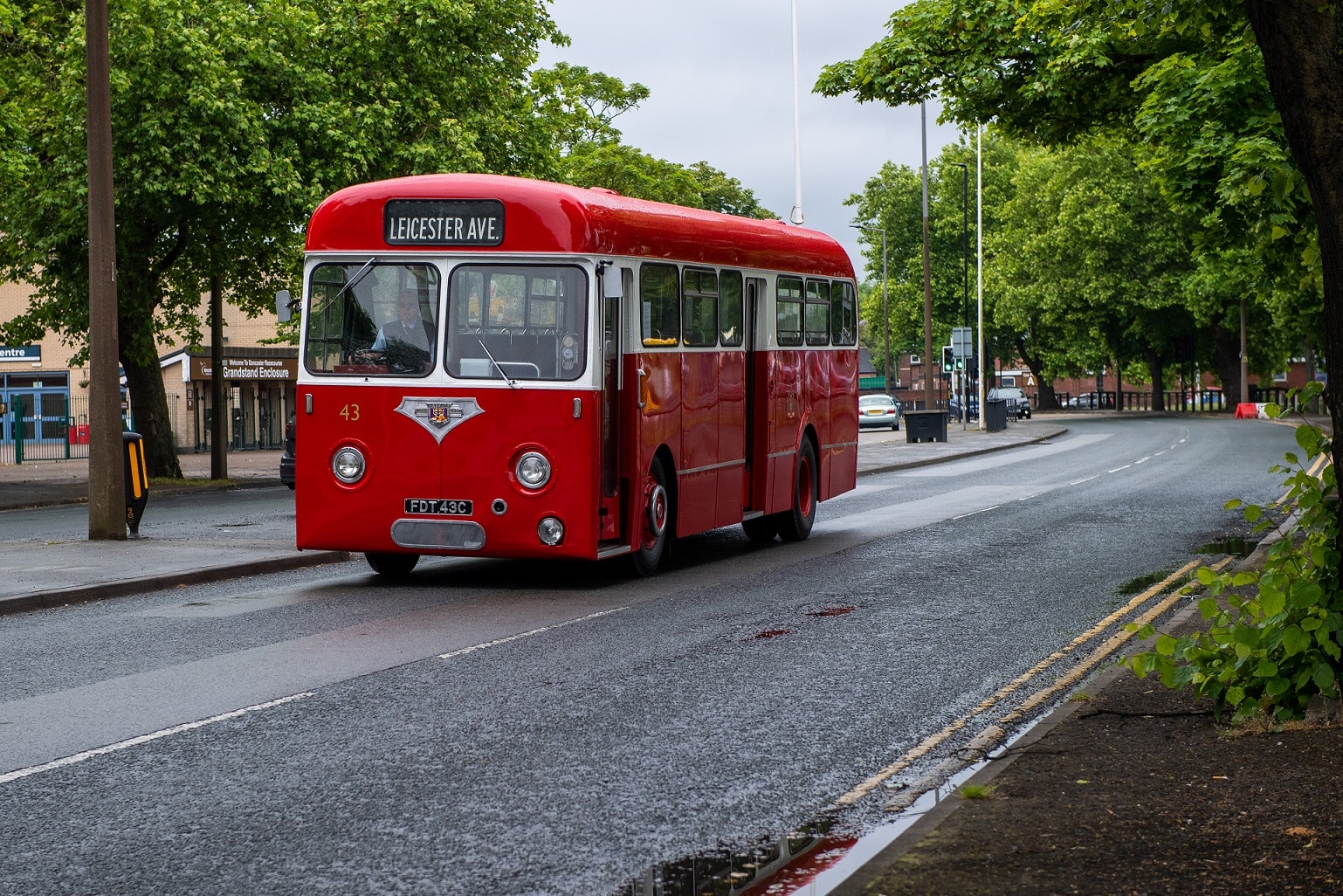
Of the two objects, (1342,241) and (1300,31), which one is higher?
(1300,31)

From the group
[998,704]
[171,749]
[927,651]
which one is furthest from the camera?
[927,651]

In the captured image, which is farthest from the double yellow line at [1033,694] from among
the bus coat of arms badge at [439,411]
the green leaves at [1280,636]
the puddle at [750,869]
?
the bus coat of arms badge at [439,411]

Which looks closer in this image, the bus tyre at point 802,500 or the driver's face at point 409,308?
the driver's face at point 409,308

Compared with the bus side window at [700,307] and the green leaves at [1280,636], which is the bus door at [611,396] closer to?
the bus side window at [700,307]

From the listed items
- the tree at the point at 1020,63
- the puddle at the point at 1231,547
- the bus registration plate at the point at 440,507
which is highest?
the tree at the point at 1020,63

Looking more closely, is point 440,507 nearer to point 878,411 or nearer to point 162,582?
point 162,582

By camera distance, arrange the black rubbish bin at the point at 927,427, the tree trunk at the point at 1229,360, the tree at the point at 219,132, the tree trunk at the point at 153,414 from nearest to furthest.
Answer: the tree at the point at 219,132
the tree trunk at the point at 153,414
the black rubbish bin at the point at 927,427
the tree trunk at the point at 1229,360

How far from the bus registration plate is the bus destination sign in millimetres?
2031

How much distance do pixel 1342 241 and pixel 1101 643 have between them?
13.7ft

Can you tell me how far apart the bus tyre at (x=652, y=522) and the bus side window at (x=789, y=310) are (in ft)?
10.3

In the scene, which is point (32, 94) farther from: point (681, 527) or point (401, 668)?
point (401, 668)

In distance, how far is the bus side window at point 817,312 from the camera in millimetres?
17531

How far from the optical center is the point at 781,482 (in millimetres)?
16938

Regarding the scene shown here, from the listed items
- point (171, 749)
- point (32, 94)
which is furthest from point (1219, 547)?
point (32, 94)
